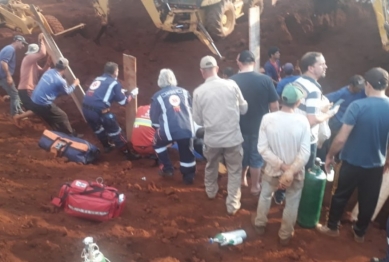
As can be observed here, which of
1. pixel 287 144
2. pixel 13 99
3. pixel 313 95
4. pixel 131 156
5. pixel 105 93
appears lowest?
pixel 131 156

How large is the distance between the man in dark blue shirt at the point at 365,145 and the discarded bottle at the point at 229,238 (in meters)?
1.26

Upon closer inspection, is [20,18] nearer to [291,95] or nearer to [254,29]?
[254,29]

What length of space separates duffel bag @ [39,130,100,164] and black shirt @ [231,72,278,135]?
11.1 feet

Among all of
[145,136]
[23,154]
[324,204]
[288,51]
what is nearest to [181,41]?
[288,51]

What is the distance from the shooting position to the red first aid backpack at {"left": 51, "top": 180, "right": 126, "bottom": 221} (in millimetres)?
5746

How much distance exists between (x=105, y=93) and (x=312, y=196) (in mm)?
4160

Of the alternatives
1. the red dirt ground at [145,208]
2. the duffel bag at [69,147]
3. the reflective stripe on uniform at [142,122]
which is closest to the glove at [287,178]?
the red dirt ground at [145,208]

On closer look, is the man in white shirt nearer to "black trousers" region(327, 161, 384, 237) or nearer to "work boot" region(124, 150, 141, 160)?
"black trousers" region(327, 161, 384, 237)

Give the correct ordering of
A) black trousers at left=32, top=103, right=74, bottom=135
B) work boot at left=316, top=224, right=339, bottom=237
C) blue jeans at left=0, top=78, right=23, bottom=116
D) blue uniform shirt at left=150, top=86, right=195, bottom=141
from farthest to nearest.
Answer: blue jeans at left=0, top=78, right=23, bottom=116 < black trousers at left=32, top=103, right=74, bottom=135 < blue uniform shirt at left=150, top=86, right=195, bottom=141 < work boot at left=316, top=224, right=339, bottom=237

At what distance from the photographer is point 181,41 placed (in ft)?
43.5

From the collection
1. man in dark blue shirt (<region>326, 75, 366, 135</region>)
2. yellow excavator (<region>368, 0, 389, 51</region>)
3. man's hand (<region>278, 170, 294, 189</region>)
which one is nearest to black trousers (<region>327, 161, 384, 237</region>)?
man's hand (<region>278, 170, 294, 189</region>)

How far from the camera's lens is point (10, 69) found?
9766mm

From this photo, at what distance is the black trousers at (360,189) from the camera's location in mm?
5035

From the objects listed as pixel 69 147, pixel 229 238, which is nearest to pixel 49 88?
pixel 69 147
